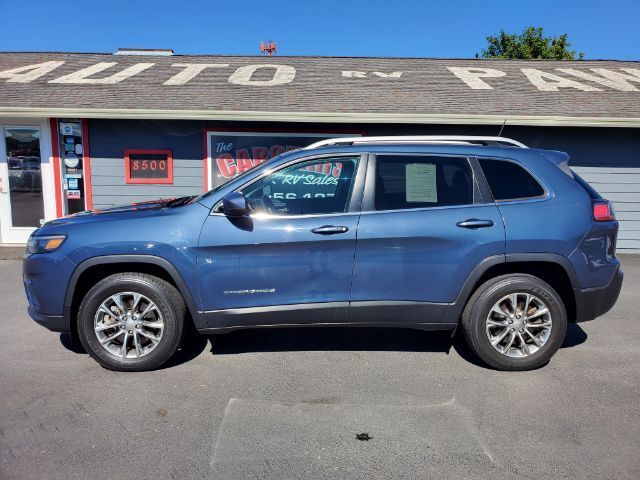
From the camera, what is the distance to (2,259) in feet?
26.8

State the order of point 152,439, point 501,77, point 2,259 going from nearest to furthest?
point 152,439 → point 2,259 → point 501,77

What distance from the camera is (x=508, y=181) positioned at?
4.02 meters

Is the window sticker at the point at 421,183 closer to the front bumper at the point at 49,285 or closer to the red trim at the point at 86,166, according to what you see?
the front bumper at the point at 49,285

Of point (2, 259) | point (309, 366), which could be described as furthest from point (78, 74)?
point (309, 366)

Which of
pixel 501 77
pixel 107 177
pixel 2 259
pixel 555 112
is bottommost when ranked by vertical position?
pixel 2 259

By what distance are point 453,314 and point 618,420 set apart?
129 cm

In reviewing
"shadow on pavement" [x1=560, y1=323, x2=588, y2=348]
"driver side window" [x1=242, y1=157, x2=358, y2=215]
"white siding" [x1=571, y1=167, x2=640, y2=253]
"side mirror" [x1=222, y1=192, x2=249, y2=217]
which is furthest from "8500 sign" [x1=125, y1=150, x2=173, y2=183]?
"white siding" [x1=571, y1=167, x2=640, y2=253]

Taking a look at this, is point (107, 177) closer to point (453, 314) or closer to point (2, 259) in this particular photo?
point (2, 259)

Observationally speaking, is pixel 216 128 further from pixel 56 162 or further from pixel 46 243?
pixel 46 243

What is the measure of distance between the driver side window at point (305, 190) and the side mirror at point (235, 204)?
0.51 feet

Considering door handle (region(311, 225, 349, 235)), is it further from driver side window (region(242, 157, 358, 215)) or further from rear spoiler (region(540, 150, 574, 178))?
rear spoiler (region(540, 150, 574, 178))

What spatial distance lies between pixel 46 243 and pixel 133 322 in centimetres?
92

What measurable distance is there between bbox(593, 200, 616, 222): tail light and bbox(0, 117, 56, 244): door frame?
876 cm

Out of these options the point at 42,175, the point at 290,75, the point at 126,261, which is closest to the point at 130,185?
the point at 42,175
